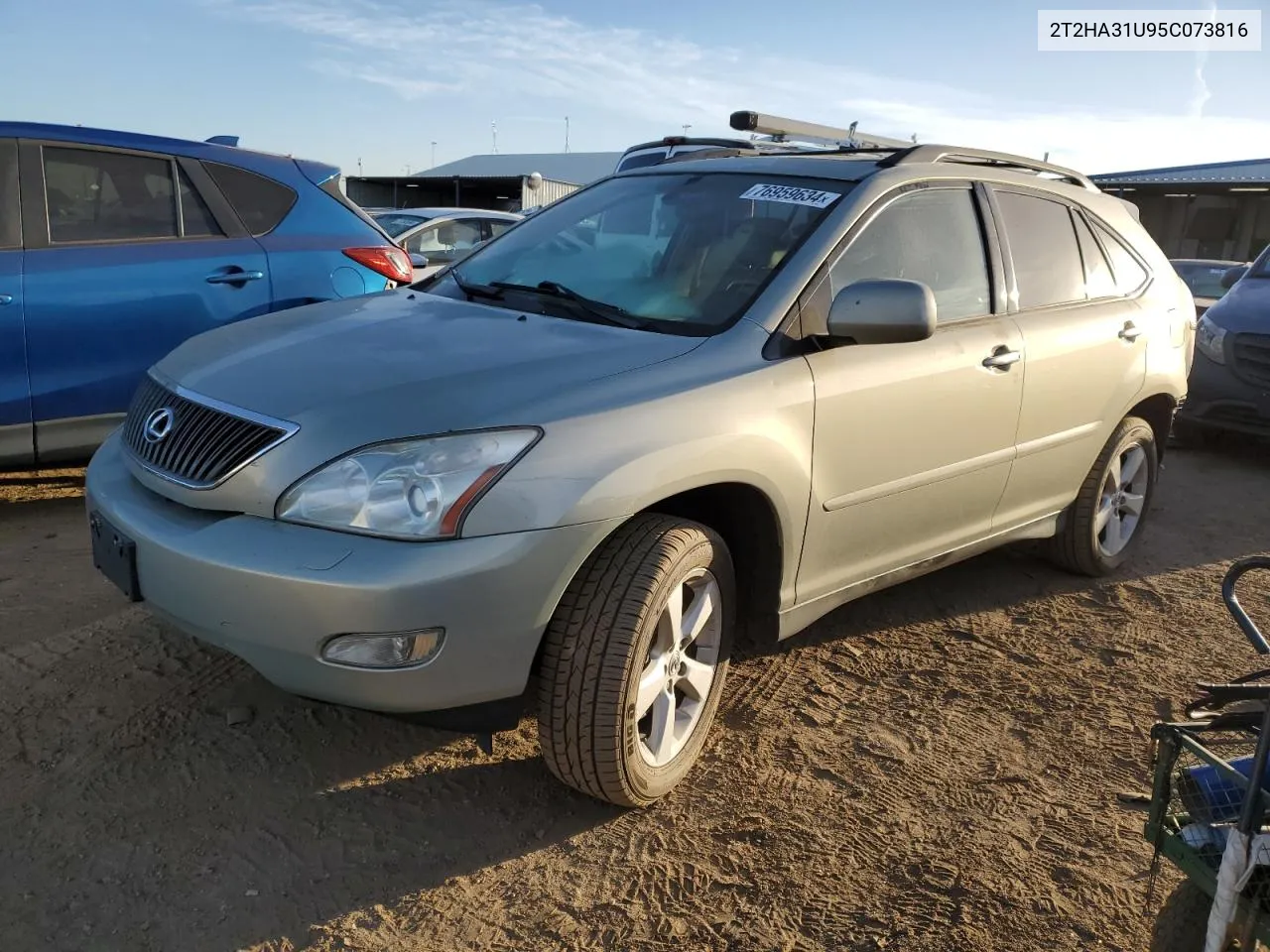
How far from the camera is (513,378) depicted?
2.51 m

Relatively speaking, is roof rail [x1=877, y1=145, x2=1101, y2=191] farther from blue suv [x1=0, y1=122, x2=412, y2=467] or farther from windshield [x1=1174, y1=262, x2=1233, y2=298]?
windshield [x1=1174, y1=262, x2=1233, y2=298]

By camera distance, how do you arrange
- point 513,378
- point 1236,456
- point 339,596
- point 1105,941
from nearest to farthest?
point 339,596, point 1105,941, point 513,378, point 1236,456

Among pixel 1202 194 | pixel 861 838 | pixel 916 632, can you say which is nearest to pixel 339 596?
pixel 861 838

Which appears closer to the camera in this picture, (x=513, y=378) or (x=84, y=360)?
(x=513, y=378)

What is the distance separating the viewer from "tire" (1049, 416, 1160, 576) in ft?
14.2

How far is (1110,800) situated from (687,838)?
3.96 feet

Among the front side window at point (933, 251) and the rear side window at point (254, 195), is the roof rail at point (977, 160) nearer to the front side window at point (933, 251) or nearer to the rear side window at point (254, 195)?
the front side window at point (933, 251)

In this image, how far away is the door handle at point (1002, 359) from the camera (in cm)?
347

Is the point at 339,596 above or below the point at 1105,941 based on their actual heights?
above

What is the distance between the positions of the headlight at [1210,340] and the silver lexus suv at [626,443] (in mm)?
3754

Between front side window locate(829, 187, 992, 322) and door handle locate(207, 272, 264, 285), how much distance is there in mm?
2953

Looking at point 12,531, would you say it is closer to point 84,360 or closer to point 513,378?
point 84,360

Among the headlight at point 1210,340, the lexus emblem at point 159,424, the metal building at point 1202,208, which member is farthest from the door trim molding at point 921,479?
the metal building at point 1202,208

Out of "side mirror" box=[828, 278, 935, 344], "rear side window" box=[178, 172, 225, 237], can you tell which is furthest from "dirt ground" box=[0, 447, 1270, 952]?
"rear side window" box=[178, 172, 225, 237]
